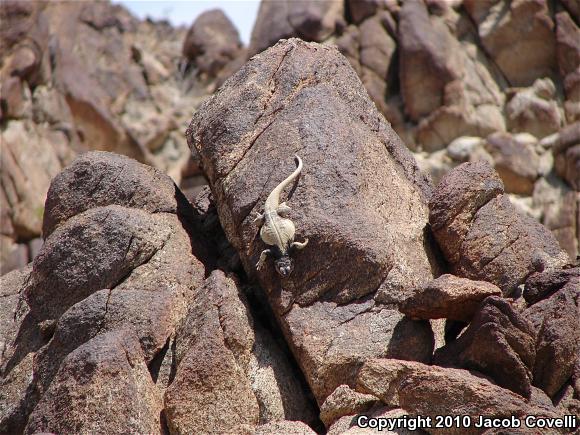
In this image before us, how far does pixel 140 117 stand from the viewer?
96.0 feet

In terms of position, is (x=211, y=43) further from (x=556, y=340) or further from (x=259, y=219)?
(x=556, y=340)

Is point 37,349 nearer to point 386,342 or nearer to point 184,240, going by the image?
point 184,240

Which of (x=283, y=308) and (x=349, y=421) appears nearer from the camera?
(x=349, y=421)

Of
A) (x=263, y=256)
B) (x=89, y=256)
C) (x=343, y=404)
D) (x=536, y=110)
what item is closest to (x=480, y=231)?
(x=263, y=256)

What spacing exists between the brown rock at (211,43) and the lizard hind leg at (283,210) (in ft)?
77.1

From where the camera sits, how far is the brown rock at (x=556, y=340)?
719 centimetres

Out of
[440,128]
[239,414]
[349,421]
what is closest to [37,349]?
[239,414]

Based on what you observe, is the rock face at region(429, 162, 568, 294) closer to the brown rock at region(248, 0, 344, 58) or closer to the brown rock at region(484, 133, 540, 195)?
the brown rock at region(484, 133, 540, 195)

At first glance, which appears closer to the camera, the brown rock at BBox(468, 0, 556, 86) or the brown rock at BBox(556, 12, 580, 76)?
the brown rock at BBox(556, 12, 580, 76)

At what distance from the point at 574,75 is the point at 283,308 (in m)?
17.1

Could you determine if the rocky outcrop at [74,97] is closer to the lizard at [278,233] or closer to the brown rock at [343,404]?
the lizard at [278,233]

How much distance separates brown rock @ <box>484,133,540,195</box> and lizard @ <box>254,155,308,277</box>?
48.5 feet

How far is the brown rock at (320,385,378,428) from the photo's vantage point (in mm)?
7156

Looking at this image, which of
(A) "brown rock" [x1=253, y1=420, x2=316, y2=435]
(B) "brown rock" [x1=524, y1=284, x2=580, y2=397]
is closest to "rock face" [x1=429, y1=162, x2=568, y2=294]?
(B) "brown rock" [x1=524, y1=284, x2=580, y2=397]
